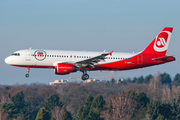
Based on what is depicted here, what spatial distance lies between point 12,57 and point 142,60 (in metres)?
21.9

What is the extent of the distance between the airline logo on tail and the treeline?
2141 inches

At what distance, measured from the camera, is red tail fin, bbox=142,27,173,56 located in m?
57.4

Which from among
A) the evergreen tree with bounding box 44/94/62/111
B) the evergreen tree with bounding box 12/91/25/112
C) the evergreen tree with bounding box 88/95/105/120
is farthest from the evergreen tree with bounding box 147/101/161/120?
the evergreen tree with bounding box 12/91/25/112

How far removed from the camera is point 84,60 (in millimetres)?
51438

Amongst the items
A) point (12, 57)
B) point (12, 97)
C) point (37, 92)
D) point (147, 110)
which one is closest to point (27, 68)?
point (12, 57)

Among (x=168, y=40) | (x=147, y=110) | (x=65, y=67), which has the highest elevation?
(x=168, y=40)

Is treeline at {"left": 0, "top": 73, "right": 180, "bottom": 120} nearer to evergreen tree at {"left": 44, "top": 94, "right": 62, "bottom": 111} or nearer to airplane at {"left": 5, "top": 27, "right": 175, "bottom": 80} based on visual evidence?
evergreen tree at {"left": 44, "top": 94, "right": 62, "bottom": 111}

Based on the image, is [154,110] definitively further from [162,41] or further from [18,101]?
[162,41]

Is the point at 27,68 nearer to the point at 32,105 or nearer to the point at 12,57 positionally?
the point at 12,57

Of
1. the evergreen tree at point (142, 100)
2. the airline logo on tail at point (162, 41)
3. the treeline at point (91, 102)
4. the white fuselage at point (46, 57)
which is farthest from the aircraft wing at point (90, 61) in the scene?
the evergreen tree at point (142, 100)

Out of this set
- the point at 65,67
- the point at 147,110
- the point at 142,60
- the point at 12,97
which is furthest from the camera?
the point at 12,97

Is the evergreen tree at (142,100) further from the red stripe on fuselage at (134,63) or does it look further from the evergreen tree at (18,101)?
the red stripe on fuselage at (134,63)

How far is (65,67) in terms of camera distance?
51688 mm

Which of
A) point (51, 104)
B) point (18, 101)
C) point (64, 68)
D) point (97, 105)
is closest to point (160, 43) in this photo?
point (64, 68)
